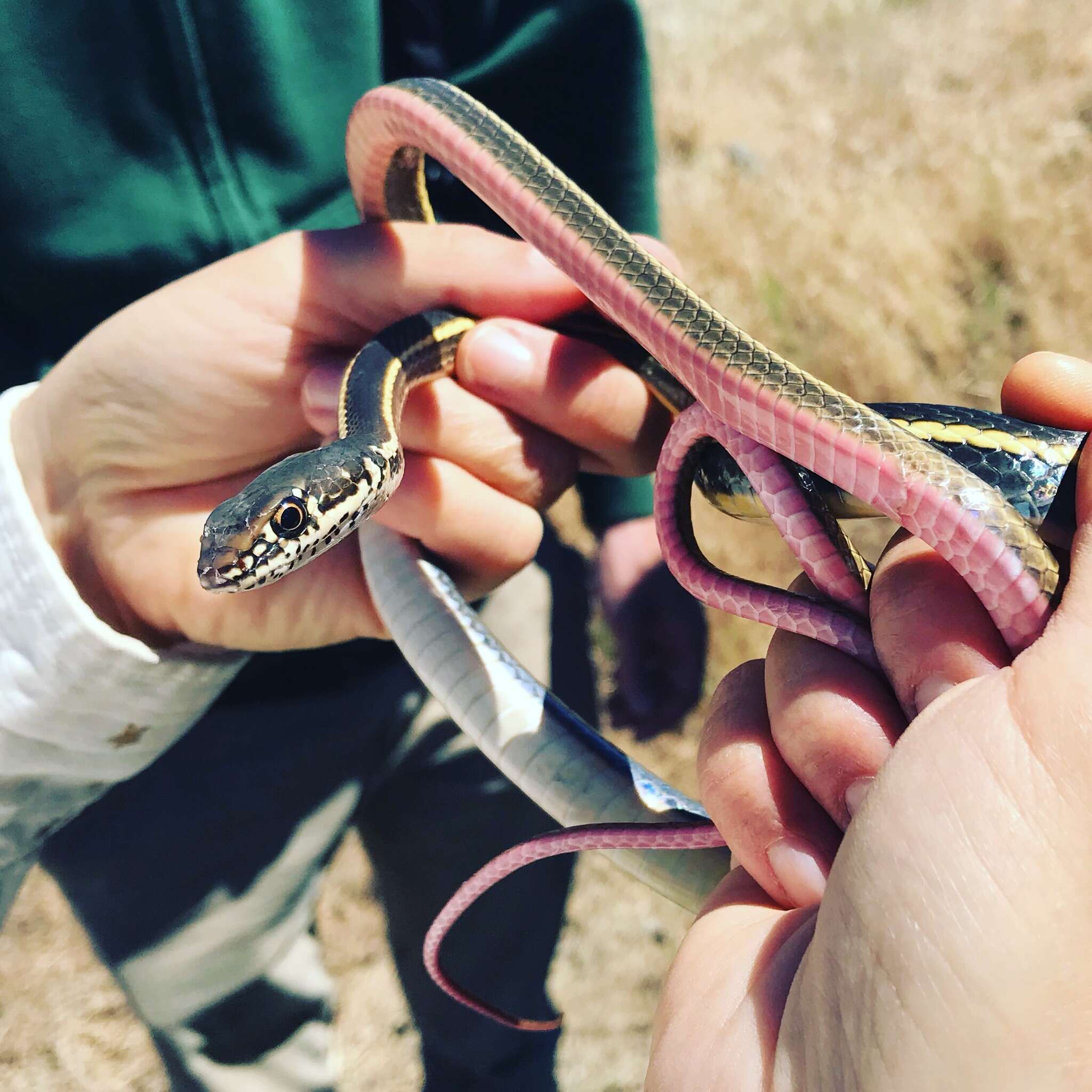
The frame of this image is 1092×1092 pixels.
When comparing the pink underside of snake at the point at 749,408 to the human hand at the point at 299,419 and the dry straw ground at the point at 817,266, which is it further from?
the dry straw ground at the point at 817,266

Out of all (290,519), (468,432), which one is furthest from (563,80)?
(290,519)

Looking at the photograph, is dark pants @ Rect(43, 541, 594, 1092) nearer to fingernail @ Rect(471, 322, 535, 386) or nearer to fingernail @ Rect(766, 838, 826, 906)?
fingernail @ Rect(471, 322, 535, 386)

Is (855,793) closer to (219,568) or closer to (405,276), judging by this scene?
(219,568)

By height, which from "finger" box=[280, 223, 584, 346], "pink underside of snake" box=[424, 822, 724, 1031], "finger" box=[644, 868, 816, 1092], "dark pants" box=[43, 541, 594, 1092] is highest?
"finger" box=[280, 223, 584, 346]

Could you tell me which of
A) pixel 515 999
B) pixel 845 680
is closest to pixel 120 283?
pixel 845 680

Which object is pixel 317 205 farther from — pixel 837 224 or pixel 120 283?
pixel 837 224

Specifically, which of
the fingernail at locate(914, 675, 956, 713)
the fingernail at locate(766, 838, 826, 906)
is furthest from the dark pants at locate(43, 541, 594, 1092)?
the fingernail at locate(914, 675, 956, 713)

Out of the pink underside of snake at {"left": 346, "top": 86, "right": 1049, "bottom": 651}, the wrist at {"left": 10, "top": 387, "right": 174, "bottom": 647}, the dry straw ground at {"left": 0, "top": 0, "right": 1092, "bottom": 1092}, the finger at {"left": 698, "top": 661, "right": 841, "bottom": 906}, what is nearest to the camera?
the pink underside of snake at {"left": 346, "top": 86, "right": 1049, "bottom": 651}
